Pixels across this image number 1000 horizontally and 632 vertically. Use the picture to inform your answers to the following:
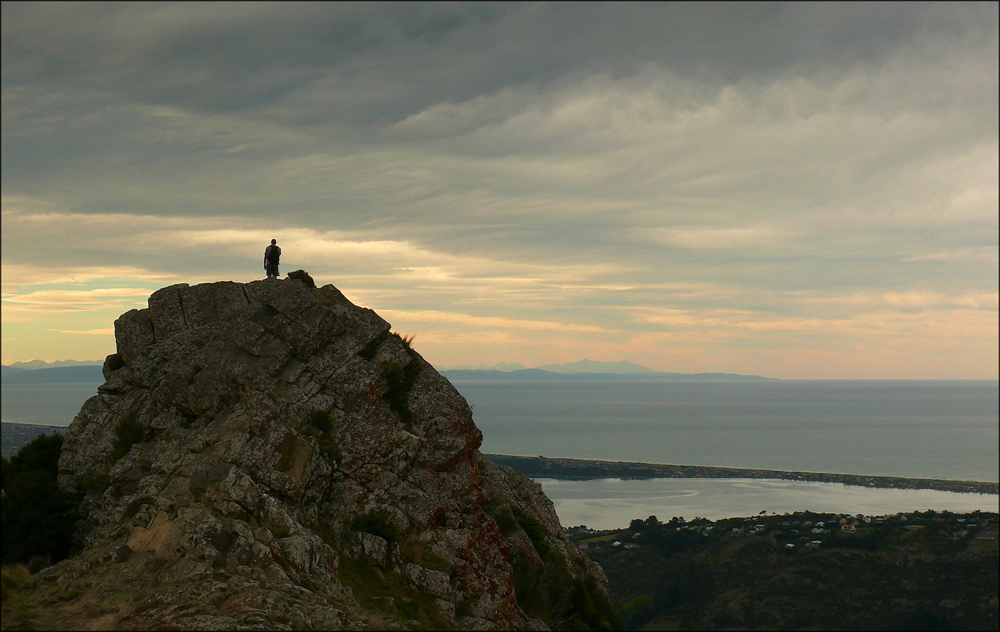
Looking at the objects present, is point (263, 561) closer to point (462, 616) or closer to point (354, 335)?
point (462, 616)

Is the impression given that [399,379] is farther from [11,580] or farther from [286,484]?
[11,580]

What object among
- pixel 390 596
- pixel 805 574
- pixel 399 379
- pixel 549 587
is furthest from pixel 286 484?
pixel 805 574

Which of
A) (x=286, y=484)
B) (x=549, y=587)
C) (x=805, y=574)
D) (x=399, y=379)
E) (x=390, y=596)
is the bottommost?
(x=805, y=574)

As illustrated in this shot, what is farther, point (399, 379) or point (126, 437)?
point (399, 379)

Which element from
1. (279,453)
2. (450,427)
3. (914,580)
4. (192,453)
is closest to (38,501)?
(192,453)

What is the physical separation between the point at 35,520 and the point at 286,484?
9485mm

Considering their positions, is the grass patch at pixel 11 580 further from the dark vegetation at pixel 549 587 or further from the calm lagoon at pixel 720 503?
the calm lagoon at pixel 720 503

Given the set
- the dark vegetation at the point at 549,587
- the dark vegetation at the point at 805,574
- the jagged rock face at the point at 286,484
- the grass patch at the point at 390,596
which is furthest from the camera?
the dark vegetation at the point at 805,574

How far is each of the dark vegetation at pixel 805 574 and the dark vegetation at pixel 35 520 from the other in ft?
308

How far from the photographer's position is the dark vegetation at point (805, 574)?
102 m

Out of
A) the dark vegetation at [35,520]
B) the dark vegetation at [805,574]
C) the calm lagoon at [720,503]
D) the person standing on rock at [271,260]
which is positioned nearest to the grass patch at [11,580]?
the dark vegetation at [35,520]

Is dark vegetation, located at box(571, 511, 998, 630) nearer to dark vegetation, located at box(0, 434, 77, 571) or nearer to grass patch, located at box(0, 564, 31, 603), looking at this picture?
dark vegetation, located at box(0, 434, 77, 571)

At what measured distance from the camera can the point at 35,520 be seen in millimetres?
23156

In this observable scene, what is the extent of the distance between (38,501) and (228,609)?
1269cm
